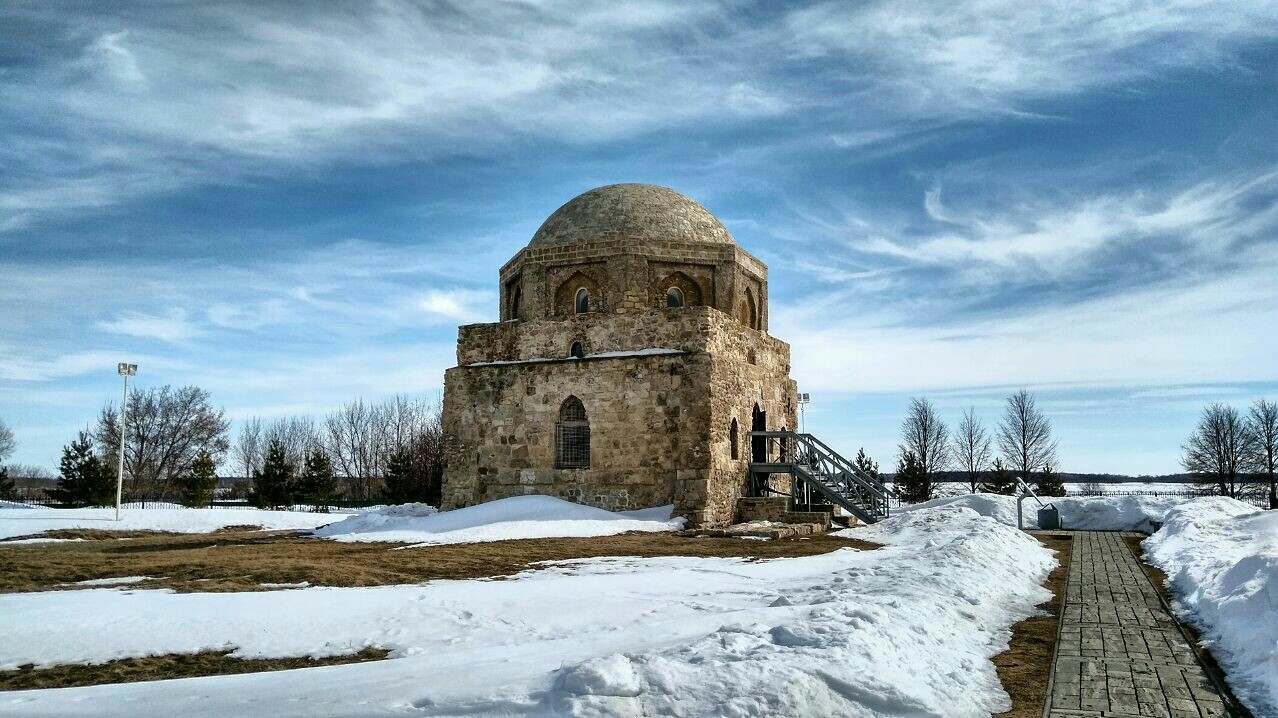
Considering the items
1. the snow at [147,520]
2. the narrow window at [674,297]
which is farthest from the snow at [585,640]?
the snow at [147,520]

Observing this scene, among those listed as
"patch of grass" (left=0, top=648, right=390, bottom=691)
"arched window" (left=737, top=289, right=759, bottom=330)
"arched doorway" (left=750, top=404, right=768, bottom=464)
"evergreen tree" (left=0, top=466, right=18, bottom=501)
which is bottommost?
"evergreen tree" (left=0, top=466, right=18, bottom=501)

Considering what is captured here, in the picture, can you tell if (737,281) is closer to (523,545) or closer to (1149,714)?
(523,545)

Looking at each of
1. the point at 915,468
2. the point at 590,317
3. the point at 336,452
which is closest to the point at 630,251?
the point at 590,317

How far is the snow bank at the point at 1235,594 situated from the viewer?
667 centimetres

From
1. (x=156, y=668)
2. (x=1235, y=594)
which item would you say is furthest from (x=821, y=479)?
(x=156, y=668)

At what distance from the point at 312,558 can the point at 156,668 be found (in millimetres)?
7631

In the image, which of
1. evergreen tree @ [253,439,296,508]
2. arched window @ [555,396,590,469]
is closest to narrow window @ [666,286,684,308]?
arched window @ [555,396,590,469]

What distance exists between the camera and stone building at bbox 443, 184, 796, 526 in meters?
21.7

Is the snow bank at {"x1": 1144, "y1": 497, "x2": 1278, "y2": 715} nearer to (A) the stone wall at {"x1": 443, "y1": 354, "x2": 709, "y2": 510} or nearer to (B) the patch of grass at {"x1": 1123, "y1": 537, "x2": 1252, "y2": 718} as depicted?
(B) the patch of grass at {"x1": 1123, "y1": 537, "x2": 1252, "y2": 718}

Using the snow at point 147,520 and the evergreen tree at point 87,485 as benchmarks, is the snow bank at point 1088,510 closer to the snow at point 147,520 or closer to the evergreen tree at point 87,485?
the snow at point 147,520

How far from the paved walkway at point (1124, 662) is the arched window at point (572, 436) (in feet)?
43.7

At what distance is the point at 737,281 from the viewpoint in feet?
81.3

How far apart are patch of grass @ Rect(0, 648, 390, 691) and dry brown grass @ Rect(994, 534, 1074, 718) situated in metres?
5.19

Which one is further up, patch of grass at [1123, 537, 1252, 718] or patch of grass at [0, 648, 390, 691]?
patch of grass at [0, 648, 390, 691]
